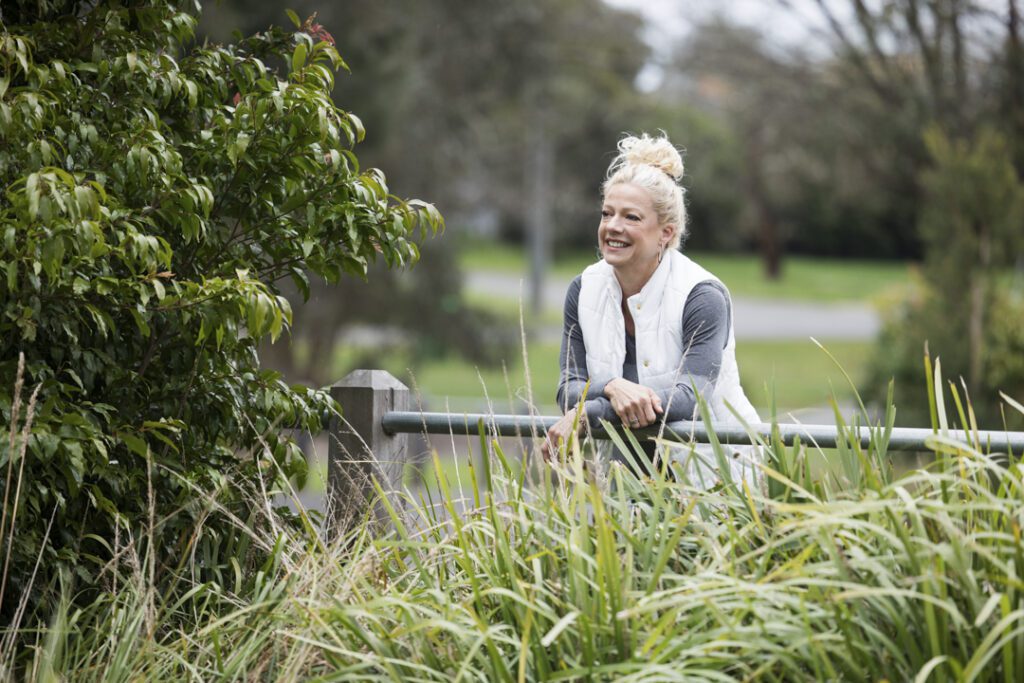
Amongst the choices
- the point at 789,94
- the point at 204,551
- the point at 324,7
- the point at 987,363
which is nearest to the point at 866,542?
the point at 204,551

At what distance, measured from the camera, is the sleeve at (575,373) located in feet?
12.6

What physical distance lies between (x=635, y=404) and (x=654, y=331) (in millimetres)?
333

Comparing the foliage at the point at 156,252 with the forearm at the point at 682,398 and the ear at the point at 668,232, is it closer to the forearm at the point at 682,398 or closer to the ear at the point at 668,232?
the ear at the point at 668,232

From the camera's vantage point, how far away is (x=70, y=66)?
3781 millimetres

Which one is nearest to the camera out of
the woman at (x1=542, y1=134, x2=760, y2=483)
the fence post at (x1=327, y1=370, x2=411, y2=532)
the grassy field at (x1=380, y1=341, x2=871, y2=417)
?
the woman at (x1=542, y1=134, x2=760, y2=483)

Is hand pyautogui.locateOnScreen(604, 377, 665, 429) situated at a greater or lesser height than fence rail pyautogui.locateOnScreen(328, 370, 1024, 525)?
greater

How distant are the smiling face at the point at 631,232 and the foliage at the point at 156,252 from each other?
54cm

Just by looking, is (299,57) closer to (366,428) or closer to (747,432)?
(366,428)

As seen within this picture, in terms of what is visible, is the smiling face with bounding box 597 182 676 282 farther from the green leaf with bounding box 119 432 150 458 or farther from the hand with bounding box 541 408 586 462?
the green leaf with bounding box 119 432 150 458

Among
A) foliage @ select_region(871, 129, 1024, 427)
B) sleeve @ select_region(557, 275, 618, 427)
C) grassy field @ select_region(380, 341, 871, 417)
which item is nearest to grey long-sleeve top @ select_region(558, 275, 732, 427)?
sleeve @ select_region(557, 275, 618, 427)

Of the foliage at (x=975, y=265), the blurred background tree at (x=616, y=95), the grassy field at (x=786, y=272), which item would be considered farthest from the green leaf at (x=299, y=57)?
the grassy field at (x=786, y=272)

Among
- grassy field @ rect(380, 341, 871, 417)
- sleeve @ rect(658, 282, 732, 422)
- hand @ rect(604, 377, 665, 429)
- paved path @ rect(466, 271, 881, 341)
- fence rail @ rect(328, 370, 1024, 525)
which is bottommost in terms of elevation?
grassy field @ rect(380, 341, 871, 417)

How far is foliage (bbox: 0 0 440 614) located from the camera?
139 inches

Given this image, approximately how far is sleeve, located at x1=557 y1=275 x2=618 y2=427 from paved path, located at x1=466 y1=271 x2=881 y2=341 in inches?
1042
